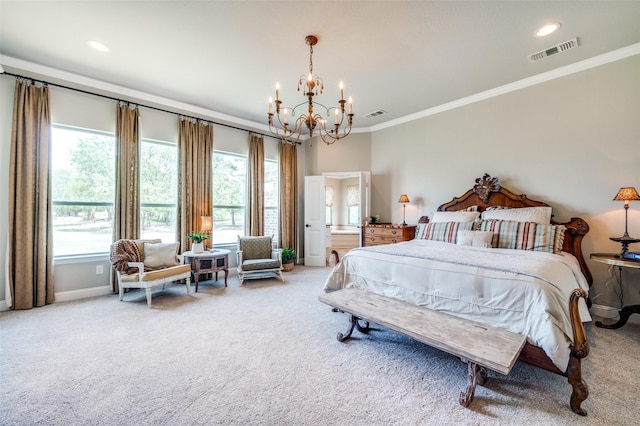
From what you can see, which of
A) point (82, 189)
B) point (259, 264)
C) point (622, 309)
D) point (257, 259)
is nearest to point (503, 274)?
point (622, 309)

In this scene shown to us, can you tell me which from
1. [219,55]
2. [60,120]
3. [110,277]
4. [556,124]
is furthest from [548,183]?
[60,120]

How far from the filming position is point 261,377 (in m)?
2.11

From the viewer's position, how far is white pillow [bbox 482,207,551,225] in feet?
11.9

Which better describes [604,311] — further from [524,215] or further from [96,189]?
[96,189]

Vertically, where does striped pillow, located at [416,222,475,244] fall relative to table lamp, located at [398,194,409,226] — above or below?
below

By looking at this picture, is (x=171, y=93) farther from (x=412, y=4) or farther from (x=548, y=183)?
(x=548, y=183)

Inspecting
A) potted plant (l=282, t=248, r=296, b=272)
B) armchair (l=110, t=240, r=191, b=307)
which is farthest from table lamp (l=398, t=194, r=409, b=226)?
armchair (l=110, t=240, r=191, b=307)

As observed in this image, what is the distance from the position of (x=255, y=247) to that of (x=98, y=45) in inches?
138

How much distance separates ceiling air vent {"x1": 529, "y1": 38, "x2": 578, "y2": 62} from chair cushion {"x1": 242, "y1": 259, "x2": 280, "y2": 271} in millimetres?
4662

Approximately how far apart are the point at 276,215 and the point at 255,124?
208 centimetres

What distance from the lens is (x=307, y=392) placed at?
6.34ft

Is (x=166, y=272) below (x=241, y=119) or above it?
below

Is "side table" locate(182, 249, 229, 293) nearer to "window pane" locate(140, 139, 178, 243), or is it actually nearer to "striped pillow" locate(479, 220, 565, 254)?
"window pane" locate(140, 139, 178, 243)

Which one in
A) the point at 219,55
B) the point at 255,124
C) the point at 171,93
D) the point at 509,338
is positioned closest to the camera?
the point at 509,338
